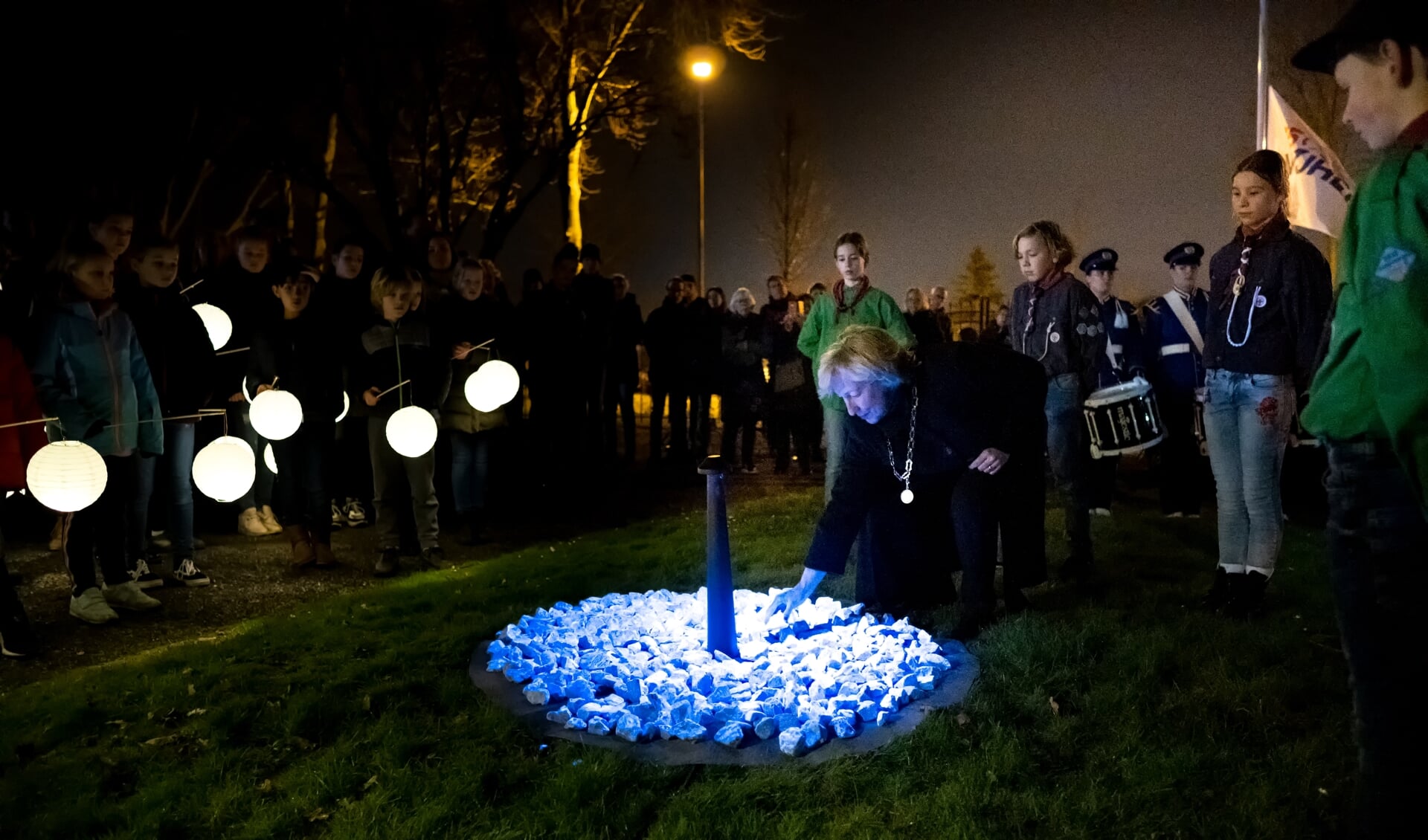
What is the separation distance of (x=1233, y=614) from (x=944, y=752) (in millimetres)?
2234

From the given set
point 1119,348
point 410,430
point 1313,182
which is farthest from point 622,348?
point 1313,182

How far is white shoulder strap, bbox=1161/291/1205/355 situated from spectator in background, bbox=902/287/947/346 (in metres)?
3.24

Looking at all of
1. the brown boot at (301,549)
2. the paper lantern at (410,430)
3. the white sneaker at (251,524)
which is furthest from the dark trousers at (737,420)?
the paper lantern at (410,430)

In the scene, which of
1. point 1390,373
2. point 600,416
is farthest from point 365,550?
point 1390,373

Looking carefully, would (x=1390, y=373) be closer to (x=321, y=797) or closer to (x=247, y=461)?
(x=321, y=797)

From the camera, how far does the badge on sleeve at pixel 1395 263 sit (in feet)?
6.89

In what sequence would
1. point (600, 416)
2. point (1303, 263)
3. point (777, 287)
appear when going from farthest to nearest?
1. point (777, 287)
2. point (600, 416)
3. point (1303, 263)

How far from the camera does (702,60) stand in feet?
53.3

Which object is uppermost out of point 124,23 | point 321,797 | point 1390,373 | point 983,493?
point 124,23

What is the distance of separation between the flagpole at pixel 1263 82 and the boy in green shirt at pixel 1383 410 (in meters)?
6.40

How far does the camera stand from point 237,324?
740 centimetres

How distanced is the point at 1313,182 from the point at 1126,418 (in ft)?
8.31

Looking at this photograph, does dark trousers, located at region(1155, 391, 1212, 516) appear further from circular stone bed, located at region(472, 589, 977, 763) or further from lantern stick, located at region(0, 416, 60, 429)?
lantern stick, located at region(0, 416, 60, 429)

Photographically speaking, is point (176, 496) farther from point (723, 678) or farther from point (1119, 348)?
point (1119, 348)
